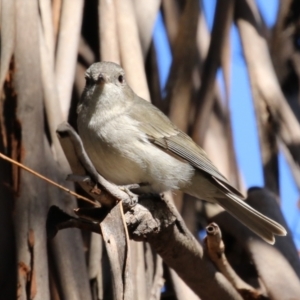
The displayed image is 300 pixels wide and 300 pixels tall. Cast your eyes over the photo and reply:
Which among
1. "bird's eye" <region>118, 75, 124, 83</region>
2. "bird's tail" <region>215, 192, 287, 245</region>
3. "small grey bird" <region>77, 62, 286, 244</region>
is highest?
"bird's eye" <region>118, 75, 124, 83</region>

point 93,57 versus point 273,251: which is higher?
point 93,57

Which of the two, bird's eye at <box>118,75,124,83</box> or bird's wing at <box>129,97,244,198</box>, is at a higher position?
bird's eye at <box>118,75,124,83</box>

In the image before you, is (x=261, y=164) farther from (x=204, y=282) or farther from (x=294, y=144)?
(x=204, y=282)

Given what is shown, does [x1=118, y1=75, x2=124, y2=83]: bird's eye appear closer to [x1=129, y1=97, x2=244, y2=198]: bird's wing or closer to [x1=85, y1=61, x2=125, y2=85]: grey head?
[x1=85, y1=61, x2=125, y2=85]: grey head

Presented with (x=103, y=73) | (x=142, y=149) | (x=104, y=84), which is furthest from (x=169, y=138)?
(x=103, y=73)

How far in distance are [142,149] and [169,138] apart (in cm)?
33

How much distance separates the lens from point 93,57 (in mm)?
3744

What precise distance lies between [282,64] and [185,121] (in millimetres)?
1084

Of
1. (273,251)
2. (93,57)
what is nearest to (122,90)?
(93,57)

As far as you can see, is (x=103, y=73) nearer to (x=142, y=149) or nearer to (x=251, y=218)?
(x=142, y=149)

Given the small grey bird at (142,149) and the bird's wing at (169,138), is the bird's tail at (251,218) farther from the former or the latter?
the bird's wing at (169,138)

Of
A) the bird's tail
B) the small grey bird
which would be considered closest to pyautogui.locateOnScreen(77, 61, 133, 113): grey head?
the small grey bird

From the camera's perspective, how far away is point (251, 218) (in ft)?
12.1

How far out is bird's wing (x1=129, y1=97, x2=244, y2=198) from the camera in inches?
145
